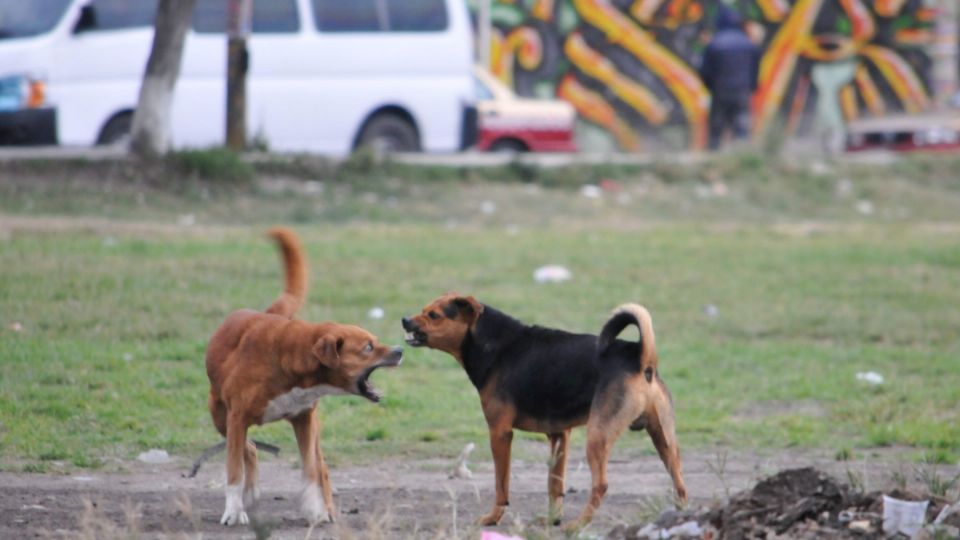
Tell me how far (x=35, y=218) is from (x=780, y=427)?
774 cm

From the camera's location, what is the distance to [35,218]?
14141 millimetres

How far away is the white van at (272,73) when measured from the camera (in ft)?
60.0

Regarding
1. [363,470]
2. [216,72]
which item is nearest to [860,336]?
[363,470]

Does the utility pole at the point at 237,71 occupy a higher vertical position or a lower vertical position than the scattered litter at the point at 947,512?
lower

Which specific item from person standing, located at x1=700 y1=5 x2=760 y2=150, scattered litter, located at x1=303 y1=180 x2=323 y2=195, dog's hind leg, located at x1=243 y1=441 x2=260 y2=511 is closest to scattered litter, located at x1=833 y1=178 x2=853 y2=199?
person standing, located at x1=700 y1=5 x2=760 y2=150

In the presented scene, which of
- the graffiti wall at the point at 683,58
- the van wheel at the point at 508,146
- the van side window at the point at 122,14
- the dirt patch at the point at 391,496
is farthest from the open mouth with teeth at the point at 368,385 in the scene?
the graffiti wall at the point at 683,58

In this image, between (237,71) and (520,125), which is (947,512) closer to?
(237,71)

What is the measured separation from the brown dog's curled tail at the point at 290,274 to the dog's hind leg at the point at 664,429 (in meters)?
1.76

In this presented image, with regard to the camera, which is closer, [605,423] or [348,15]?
[605,423]

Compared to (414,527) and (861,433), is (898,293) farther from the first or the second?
(414,527)

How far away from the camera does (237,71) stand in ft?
56.0

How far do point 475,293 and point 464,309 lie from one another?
5.50 metres

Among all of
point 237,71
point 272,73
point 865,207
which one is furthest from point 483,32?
point 237,71

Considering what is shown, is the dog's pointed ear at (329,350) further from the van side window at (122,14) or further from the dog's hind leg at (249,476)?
the van side window at (122,14)
